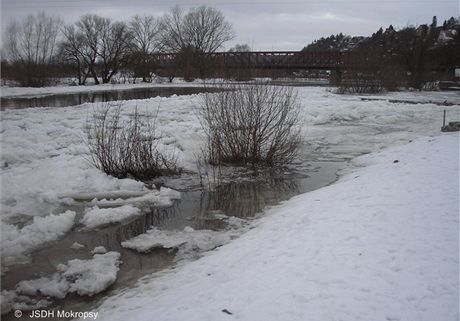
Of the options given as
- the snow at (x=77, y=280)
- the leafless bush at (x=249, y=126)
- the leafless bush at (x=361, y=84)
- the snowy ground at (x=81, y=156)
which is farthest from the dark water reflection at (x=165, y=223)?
the leafless bush at (x=361, y=84)

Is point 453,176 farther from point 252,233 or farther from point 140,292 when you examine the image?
point 140,292

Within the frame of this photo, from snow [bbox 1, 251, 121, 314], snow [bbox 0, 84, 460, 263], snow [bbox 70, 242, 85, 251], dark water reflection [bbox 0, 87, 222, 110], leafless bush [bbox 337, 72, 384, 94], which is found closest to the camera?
snow [bbox 1, 251, 121, 314]

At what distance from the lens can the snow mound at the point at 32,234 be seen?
5905 mm

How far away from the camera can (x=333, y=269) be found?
4422 mm

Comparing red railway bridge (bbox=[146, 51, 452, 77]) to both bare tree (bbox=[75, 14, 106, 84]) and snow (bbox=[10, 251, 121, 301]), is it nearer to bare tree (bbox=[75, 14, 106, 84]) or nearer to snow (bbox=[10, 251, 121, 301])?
bare tree (bbox=[75, 14, 106, 84])

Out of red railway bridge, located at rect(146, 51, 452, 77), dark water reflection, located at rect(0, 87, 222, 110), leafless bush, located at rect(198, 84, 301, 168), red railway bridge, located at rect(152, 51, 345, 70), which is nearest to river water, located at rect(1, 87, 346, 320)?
leafless bush, located at rect(198, 84, 301, 168)

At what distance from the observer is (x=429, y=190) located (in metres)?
6.60

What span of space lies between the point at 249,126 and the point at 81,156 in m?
4.42

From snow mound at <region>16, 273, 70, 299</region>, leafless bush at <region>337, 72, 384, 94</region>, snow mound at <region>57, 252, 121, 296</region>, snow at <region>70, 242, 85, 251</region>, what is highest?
leafless bush at <region>337, 72, 384, 94</region>

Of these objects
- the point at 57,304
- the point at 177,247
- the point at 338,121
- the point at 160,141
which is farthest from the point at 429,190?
the point at 338,121

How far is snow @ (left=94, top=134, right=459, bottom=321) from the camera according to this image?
3746 millimetres

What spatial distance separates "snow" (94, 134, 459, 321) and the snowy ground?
541 mm

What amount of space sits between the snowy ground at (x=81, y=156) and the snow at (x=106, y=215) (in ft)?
0.06

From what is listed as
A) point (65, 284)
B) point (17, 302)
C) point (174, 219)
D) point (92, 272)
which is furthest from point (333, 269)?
point (174, 219)
